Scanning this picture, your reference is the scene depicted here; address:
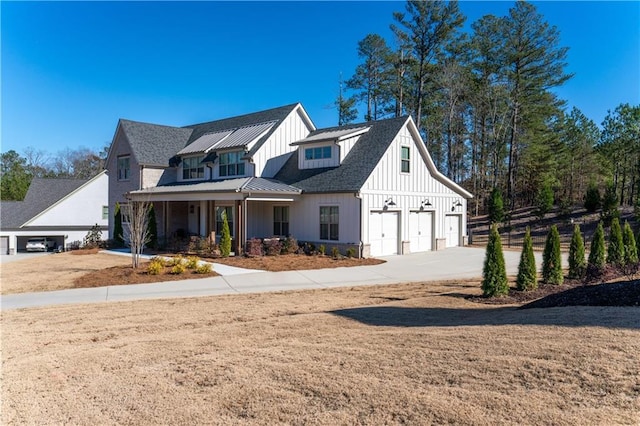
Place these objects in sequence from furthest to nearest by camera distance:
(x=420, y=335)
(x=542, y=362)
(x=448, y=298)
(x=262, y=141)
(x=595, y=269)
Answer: (x=262, y=141) → (x=595, y=269) → (x=448, y=298) → (x=420, y=335) → (x=542, y=362)

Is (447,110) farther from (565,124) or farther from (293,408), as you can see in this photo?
(293,408)

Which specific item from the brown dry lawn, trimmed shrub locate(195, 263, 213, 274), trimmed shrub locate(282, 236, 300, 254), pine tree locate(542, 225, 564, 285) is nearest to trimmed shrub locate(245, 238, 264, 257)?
trimmed shrub locate(282, 236, 300, 254)

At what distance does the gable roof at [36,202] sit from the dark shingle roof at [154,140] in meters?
13.3

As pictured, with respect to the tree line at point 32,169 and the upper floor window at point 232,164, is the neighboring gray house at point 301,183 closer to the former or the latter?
the upper floor window at point 232,164

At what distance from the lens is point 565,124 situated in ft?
151

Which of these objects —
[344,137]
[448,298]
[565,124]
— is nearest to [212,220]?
[344,137]

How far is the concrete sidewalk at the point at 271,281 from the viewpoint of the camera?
11383mm

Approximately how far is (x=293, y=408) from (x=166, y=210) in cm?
2324

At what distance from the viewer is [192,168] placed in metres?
27.9

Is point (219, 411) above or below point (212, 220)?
below

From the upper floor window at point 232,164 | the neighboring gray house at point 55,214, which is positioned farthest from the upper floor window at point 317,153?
the neighboring gray house at point 55,214

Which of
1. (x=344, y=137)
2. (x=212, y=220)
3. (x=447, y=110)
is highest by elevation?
(x=447, y=110)

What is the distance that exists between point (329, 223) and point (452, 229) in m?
8.75

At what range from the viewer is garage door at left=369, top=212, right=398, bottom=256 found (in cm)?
2105
